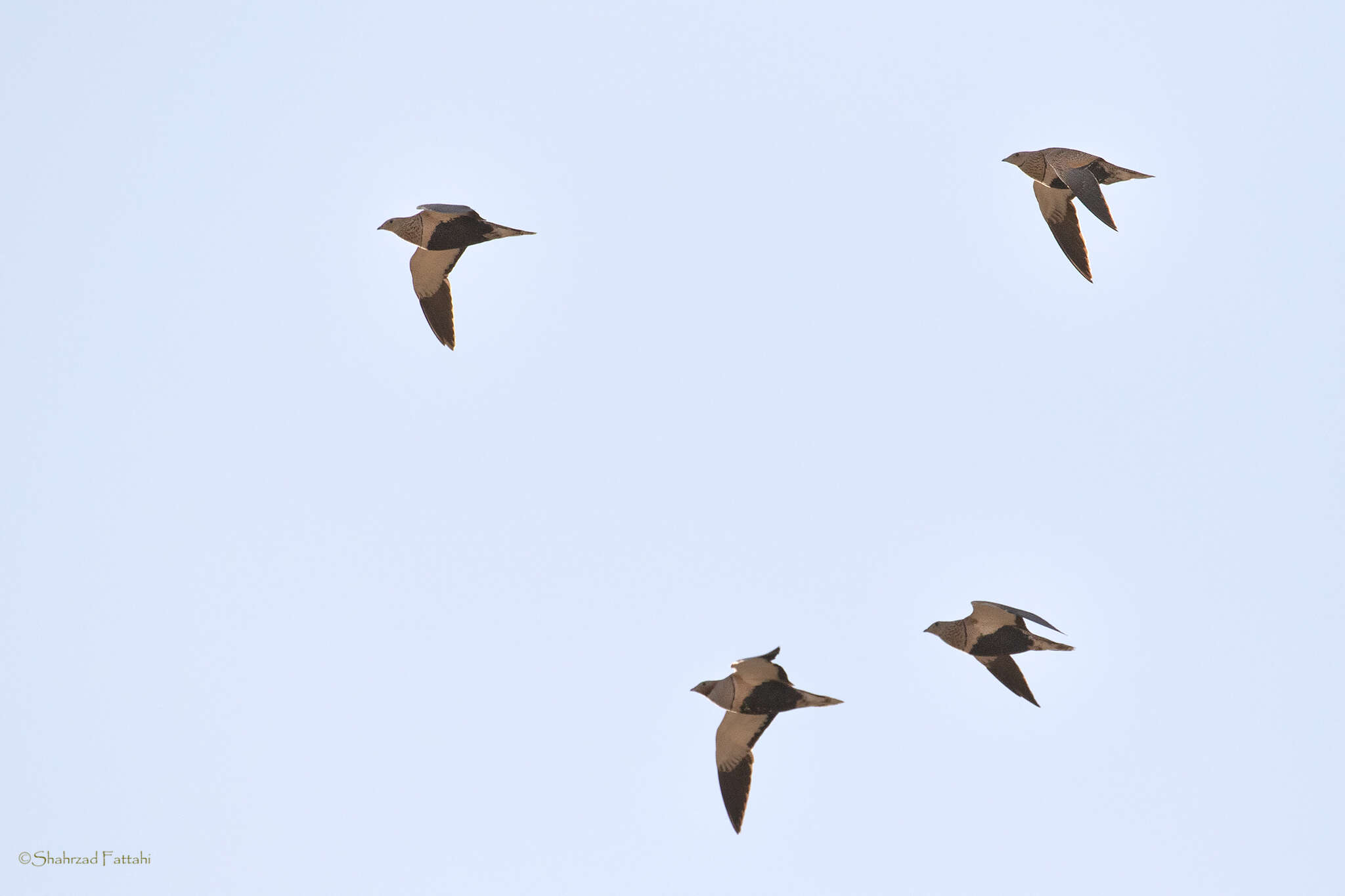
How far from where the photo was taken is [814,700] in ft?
57.4

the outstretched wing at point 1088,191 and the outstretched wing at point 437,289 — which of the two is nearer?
the outstretched wing at point 1088,191

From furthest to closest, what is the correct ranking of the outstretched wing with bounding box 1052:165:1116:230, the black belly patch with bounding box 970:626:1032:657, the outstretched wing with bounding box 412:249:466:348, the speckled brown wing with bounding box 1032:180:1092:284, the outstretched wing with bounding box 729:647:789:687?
the outstretched wing with bounding box 412:249:466:348, the speckled brown wing with bounding box 1032:180:1092:284, the black belly patch with bounding box 970:626:1032:657, the outstretched wing with bounding box 729:647:789:687, the outstretched wing with bounding box 1052:165:1116:230

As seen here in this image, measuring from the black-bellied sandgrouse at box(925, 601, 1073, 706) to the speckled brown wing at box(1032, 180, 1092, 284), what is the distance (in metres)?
4.97

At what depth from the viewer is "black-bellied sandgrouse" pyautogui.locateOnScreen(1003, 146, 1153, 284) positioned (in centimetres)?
1775

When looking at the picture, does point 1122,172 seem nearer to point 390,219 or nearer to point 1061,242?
point 1061,242

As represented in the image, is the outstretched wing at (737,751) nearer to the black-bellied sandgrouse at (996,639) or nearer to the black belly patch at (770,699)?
the black belly patch at (770,699)

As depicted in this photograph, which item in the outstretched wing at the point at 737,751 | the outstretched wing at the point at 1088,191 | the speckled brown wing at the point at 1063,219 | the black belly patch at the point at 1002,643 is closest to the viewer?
the outstretched wing at the point at 1088,191

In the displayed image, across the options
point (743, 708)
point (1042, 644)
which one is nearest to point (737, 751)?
point (743, 708)

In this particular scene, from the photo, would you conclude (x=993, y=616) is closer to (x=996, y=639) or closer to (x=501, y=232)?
(x=996, y=639)

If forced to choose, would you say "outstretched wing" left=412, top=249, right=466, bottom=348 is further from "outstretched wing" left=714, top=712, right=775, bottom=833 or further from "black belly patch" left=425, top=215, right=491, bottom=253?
"outstretched wing" left=714, top=712, right=775, bottom=833

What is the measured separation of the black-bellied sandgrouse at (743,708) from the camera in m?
17.6

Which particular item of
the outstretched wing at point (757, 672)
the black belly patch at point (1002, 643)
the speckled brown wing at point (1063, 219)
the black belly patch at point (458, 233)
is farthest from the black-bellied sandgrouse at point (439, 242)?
the black belly patch at point (1002, 643)

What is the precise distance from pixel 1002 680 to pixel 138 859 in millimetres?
14028

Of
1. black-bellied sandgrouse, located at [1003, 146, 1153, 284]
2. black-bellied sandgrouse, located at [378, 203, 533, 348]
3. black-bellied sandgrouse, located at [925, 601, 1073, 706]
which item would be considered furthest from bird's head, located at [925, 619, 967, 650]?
black-bellied sandgrouse, located at [378, 203, 533, 348]
